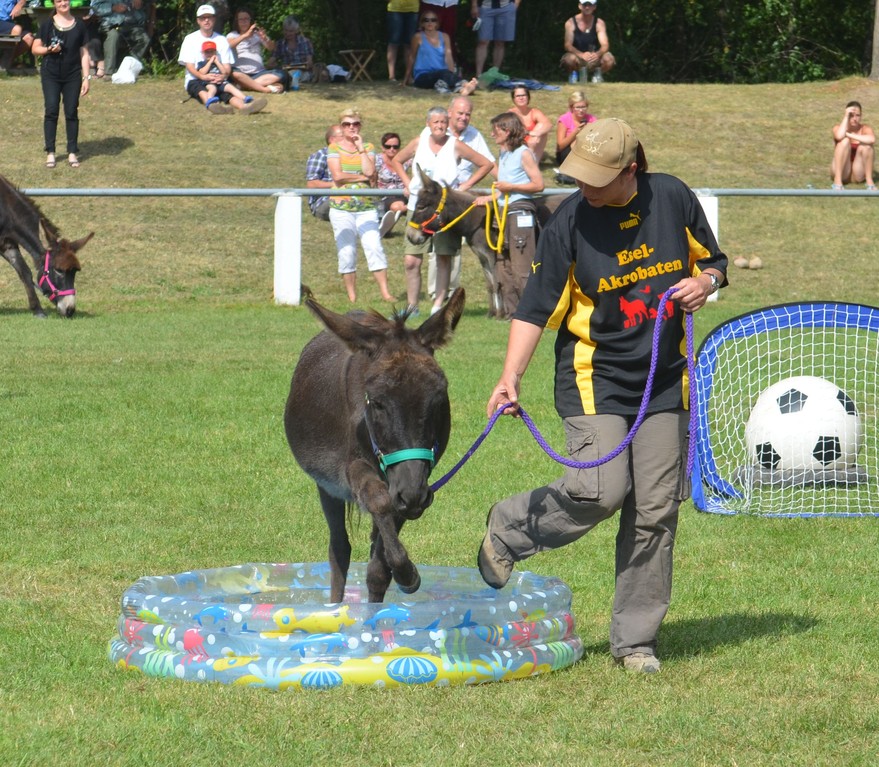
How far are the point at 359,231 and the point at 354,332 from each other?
13.4 metres

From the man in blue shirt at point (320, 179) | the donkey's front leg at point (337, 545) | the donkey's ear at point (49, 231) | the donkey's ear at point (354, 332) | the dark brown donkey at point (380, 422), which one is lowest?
the donkey's ear at point (49, 231)

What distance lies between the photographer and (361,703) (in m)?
5.18

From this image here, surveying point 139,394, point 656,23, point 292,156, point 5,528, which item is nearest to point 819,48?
point 656,23

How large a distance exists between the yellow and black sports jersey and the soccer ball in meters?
3.79

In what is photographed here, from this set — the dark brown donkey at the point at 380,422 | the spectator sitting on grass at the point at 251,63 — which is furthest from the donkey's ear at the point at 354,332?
the spectator sitting on grass at the point at 251,63

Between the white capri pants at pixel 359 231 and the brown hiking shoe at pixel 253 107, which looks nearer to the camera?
the white capri pants at pixel 359 231

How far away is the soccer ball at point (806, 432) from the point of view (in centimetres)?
910

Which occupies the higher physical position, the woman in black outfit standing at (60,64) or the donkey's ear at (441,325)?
the donkey's ear at (441,325)

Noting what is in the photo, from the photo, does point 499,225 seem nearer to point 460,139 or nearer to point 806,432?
point 460,139

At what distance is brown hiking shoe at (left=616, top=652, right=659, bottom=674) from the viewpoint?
5.60m

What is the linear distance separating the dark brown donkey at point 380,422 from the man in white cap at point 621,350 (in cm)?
31

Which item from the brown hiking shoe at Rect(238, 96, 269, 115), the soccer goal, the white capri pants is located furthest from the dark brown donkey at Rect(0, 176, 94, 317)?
the soccer goal

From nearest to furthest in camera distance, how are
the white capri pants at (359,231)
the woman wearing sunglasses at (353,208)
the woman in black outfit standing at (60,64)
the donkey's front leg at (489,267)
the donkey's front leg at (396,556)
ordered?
the donkey's front leg at (396,556)
the donkey's front leg at (489,267)
the woman wearing sunglasses at (353,208)
the white capri pants at (359,231)
the woman in black outfit standing at (60,64)

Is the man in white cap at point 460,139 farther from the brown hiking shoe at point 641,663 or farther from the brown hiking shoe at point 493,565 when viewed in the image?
the brown hiking shoe at point 641,663
